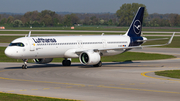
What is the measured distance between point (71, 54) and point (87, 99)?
23.2m

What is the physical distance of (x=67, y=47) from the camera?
45.3 meters

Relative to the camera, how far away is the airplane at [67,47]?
4203 cm

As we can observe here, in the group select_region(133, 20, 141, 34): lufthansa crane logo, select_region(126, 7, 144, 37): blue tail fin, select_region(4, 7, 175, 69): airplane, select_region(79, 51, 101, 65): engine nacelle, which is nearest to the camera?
select_region(4, 7, 175, 69): airplane

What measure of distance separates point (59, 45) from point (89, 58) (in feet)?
14.1

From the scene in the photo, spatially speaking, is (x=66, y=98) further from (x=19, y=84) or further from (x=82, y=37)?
(x=82, y=37)

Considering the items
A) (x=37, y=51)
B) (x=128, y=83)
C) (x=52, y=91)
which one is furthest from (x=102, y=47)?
(x=52, y=91)

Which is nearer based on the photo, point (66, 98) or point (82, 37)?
point (66, 98)

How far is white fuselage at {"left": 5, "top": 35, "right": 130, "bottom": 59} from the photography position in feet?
137

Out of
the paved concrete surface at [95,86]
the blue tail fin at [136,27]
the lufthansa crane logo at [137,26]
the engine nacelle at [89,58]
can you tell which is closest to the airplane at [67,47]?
the engine nacelle at [89,58]

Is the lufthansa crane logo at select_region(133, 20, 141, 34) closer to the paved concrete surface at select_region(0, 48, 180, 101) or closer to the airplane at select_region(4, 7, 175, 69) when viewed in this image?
the airplane at select_region(4, 7, 175, 69)

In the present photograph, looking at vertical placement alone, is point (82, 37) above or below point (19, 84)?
above

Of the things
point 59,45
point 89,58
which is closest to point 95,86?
point 89,58

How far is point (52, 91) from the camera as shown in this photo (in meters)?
26.0

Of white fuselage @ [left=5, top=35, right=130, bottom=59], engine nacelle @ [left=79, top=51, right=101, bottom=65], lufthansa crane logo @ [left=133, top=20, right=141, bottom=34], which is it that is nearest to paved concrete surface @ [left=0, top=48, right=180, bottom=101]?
white fuselage @ [left=5, top=35, right=130, bottom=59]
